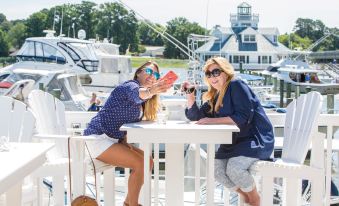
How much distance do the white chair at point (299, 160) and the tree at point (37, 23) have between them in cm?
8028

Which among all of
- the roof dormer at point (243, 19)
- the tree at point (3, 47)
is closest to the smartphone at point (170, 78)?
the roof dormer at point (243, 19)

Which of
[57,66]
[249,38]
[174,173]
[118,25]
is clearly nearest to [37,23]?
[118,25]

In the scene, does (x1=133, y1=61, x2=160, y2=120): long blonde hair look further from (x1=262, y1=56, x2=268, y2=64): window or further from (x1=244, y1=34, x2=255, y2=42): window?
(x1=244, y1=34, x2=255, y2=42): window

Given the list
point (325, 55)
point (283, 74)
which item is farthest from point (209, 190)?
point (325, 55)

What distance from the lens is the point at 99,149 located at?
416 centimetres

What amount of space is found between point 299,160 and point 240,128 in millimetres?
423

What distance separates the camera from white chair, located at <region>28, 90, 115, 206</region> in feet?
13.1

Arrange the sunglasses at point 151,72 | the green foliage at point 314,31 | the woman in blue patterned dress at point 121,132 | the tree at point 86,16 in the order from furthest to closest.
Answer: the green foliage at point 314,31
the tree at point 86,16
the sunglasses at point 151,72
the woman in blue patterned dress at point 121,132

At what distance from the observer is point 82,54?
93.7 ft

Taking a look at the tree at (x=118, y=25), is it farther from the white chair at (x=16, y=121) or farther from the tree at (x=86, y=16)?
the white chair at (x=16, y=121)

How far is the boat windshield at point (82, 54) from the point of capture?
27781mm

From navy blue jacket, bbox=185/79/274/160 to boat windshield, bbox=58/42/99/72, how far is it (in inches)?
952

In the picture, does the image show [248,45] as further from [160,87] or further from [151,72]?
[160,87]

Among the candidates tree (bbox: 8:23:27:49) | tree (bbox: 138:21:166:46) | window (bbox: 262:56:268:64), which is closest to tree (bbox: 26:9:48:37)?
tree (bbox: 8:23:27:49)
